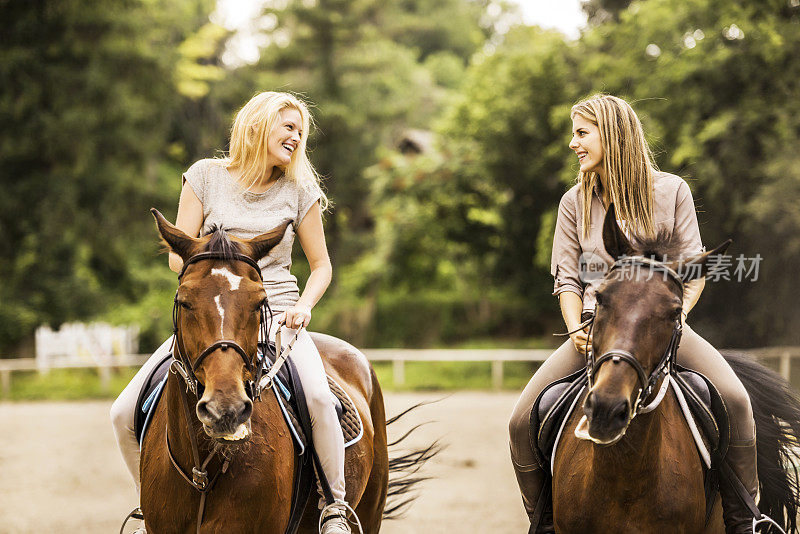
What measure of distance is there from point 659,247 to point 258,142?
1899 millimetres

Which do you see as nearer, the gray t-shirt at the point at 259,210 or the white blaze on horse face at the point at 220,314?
the white blaze on horse face at the point at 220,314

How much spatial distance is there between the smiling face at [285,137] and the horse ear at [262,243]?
23.9 inches

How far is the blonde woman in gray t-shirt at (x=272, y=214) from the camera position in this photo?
155 inches

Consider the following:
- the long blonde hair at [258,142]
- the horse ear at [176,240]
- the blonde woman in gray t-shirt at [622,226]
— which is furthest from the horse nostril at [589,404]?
the long blonde hair at [258,142]

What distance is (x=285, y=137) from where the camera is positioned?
13.2 ft

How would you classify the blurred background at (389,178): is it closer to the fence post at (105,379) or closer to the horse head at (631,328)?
the fence post at (105,379)

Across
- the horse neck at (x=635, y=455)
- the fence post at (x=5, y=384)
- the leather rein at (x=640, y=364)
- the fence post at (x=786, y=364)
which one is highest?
the leather rein at (x=640, y=364)

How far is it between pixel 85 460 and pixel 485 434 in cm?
609

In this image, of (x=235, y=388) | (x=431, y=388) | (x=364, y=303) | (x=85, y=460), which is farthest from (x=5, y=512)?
(x=364, y=303)

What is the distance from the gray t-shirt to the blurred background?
1.07 metres

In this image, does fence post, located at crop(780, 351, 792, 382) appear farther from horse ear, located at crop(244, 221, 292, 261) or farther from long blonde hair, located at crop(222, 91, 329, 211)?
horse ear, located at crop(244, 221, 292, 261)

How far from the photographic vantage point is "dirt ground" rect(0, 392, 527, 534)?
820 cm

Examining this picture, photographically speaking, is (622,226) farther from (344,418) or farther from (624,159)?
(344,418)

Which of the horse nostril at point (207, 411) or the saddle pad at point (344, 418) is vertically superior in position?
the horse nostril at point (207, 411)
